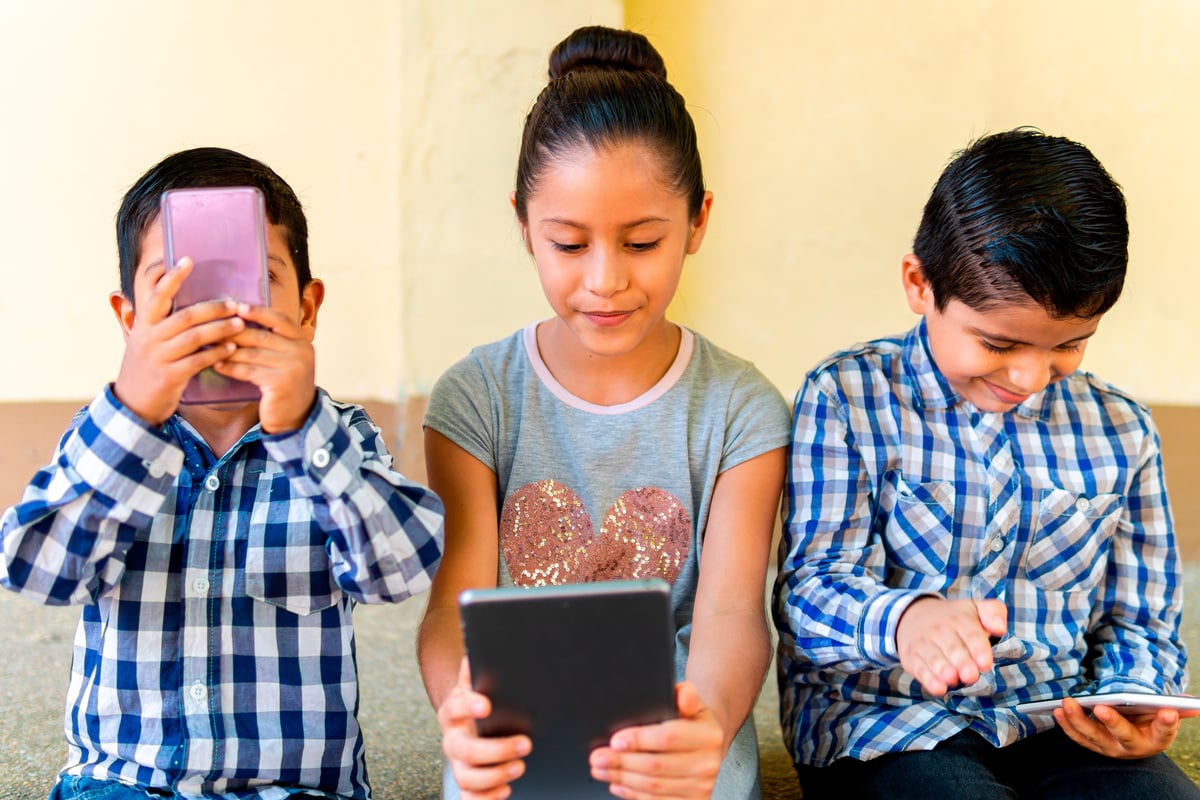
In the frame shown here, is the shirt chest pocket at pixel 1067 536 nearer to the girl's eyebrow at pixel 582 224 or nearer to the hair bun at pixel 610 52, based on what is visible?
the girl's eyebrow at pixel 582 224

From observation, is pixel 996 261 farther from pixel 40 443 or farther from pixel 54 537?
pixel 40 443

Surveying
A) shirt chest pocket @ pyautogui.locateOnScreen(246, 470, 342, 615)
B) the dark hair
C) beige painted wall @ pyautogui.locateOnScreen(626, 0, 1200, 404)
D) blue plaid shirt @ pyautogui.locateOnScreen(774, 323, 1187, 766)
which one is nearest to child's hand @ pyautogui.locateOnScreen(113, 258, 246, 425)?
shirt chest pocket @ pyautogui.locateOnScreen(246, 470, 342, 615)

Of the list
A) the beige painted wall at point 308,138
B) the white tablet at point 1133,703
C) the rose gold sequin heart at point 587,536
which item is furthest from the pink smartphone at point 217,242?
the beige painted wall at point 308,138

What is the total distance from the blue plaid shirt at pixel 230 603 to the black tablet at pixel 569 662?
0.85 feet

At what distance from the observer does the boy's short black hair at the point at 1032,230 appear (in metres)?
1.42

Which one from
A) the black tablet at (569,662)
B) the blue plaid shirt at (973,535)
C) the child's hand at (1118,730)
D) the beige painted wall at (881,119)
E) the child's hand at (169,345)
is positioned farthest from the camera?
the beige painted wall at (881,119)

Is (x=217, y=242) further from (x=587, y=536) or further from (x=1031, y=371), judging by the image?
(x=1031, y=371)

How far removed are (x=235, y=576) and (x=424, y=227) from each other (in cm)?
152

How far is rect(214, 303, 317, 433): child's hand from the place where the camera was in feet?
3.87

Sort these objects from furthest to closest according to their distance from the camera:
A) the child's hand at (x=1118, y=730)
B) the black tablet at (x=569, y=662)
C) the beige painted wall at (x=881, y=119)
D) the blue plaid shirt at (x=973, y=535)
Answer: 1. the beige painted wall at (x=881, y=119)
2. the blue plaid shirt at (x=973, y=535)
3. the child's hand at (x=1118, y=730)
4. the black tablet at (x=569, y=662)

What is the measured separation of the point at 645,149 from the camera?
1476 mm

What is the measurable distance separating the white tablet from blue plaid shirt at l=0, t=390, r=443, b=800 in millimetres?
755

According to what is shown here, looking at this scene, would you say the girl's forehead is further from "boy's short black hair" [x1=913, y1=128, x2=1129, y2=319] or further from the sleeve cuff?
the sleeve cuff

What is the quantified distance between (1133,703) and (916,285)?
2.00 ft
